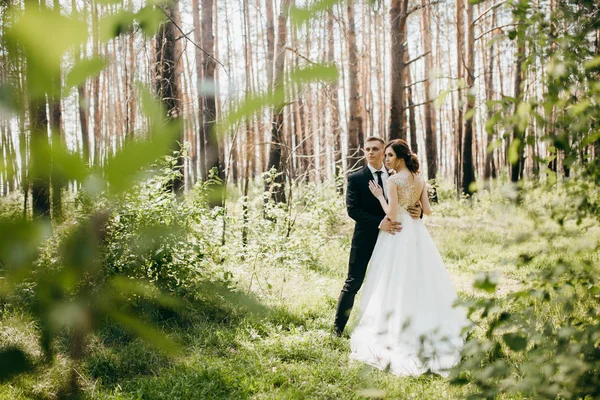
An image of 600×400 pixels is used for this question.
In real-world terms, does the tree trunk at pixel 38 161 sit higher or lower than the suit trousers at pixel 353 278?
higher

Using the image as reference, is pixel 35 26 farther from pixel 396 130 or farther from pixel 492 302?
pixel 396 130

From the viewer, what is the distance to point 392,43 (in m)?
9.01

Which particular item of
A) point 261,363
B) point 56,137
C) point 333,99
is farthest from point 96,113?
point 333,99

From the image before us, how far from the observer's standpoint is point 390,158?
4.05 metres

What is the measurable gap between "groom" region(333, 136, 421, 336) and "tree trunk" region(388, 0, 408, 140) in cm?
535

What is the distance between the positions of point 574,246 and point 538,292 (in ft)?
0.54

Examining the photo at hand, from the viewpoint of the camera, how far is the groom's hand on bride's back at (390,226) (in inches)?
155

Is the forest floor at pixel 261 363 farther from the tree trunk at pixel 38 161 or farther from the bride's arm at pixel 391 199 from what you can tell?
the tree trunk at pixel 38 161

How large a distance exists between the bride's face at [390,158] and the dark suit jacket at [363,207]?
18cm

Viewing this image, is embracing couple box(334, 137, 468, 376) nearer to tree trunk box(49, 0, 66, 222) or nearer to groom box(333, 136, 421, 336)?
groom box(333, 136, 421, 336)

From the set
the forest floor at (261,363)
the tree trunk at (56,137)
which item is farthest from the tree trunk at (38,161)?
the forest floor at (261,363)

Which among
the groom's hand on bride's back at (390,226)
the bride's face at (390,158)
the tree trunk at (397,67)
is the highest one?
the tree trunk at (397,67)

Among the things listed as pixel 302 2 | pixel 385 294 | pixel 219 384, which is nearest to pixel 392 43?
pixel 385 294

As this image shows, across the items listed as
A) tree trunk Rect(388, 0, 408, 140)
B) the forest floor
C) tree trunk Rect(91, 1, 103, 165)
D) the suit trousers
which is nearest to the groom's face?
the suit trousers
